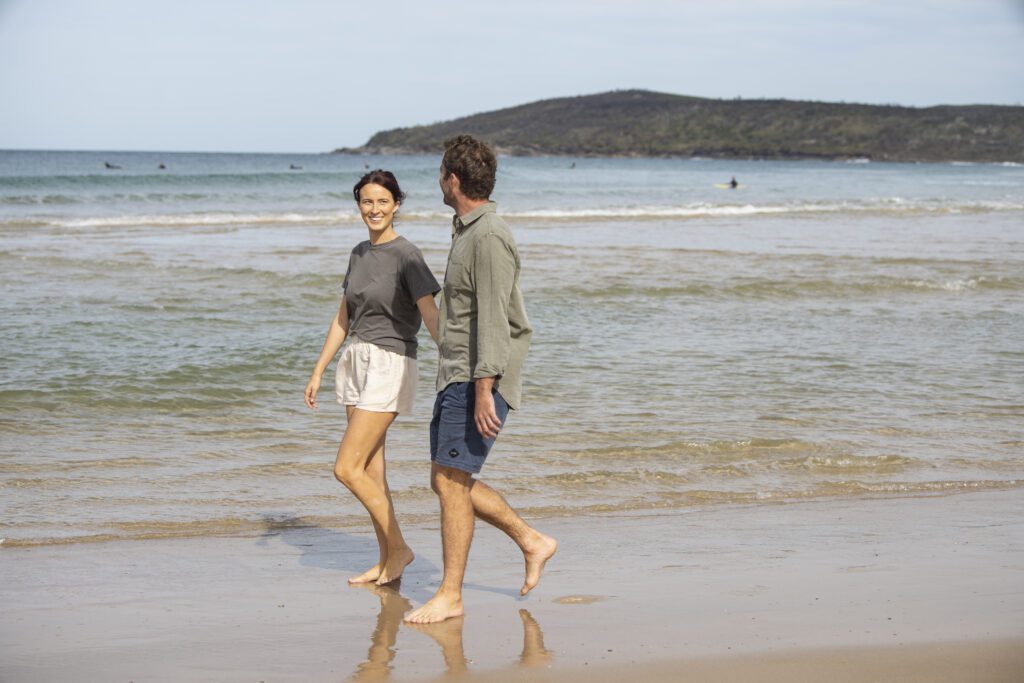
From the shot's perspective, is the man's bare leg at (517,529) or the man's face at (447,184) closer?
the man's face at (447,184)

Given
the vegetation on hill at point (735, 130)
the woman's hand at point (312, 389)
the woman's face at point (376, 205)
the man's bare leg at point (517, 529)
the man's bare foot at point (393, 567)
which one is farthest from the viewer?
the vegetation on hill at point (735, 130)

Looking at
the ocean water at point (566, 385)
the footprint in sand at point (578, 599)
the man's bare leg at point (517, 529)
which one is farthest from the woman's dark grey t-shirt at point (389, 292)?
the ocean water at point (566, 385)

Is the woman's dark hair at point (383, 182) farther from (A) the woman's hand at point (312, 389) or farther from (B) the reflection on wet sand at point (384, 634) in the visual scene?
(B) the reflection on wet sand at point (384, 634)

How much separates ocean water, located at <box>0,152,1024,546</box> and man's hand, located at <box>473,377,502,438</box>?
2.05 metres

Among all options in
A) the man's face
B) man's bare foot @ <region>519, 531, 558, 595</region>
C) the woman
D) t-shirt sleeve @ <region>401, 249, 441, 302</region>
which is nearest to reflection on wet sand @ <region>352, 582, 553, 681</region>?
man's bare foot @ <region>519, 531, 558, 595</region>

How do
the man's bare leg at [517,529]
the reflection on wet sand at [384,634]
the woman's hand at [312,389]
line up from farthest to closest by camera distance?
the woman's hand at [312,389]
the man's bare leg at [517,529]
the reflection on wet sand at [384,634]

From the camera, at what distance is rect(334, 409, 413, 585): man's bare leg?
4570mm

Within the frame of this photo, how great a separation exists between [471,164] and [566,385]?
16.7 ft

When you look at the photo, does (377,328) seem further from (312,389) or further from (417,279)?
(312,389)

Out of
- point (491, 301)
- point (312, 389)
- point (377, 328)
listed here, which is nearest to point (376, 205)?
point (377, 328)

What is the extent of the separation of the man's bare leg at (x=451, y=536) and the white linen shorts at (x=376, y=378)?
413mm

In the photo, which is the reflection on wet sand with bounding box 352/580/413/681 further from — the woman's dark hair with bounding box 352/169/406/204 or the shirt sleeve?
the woman's dark hair with bounding box 352/169/406/204

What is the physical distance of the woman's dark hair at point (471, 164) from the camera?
3984 millimetres

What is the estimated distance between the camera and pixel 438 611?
13.9 ft
